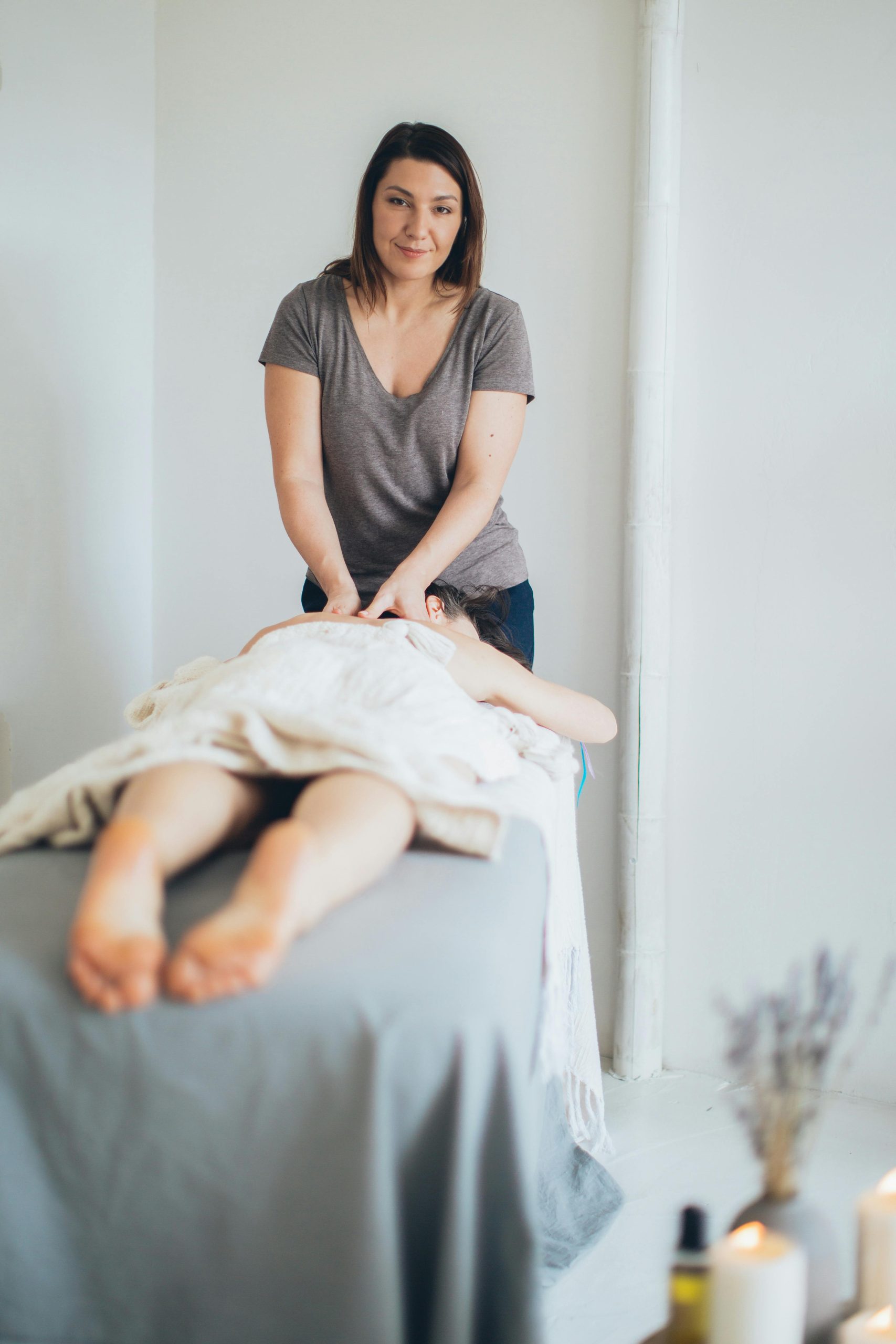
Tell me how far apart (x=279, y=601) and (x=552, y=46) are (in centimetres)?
141

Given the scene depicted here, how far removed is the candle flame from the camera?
28.2 inches

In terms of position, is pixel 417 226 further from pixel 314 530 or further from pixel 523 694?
pixel 523 694

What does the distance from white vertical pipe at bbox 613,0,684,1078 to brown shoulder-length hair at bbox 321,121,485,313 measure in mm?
436

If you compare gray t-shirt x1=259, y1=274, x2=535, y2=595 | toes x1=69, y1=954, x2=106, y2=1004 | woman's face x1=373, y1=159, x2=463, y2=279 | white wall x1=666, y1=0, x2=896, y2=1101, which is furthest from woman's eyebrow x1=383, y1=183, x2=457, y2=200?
toes x1=69, y1=954, x2=106, y2=1004

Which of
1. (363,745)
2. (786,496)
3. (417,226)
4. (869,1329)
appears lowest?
(869,1329)

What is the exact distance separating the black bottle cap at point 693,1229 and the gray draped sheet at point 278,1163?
128 mm

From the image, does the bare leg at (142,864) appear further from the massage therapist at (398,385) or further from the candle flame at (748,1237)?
the massage therapist at (398,385)

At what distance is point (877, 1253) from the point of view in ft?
2.49

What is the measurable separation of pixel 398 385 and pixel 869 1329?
1.57m

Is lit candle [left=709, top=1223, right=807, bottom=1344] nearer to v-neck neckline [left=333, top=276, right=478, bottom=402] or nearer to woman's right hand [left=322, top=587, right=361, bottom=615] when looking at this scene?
woman's right hand [left=322, top=587, right=361, bottom=615]

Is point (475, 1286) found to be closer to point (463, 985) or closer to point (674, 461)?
point (463, 985)

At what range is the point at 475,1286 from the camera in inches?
28.2

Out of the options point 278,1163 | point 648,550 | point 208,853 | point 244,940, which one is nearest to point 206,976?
point 244,940

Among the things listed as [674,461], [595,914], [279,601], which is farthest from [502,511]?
[595,914]
